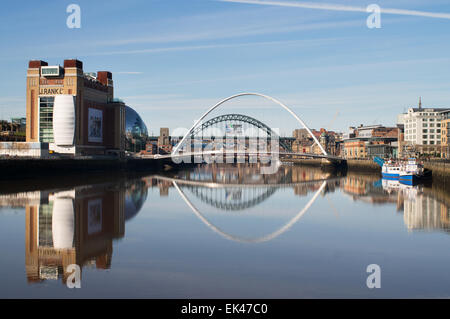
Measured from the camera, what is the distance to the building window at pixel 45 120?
232 feet

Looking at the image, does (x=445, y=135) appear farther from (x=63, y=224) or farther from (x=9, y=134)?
(x=63, y=224)

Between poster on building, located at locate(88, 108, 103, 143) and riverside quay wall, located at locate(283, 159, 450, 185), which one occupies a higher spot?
poster on building, located at locate(88, 108, 103, 143)

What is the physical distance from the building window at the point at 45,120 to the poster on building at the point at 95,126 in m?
6.41

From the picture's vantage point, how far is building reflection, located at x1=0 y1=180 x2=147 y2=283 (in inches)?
591

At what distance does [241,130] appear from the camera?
111m

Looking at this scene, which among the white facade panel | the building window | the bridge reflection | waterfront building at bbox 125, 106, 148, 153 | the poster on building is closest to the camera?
the bridge reflection

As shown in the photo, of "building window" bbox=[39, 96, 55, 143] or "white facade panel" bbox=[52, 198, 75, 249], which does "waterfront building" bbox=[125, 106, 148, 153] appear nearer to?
"building window" bbox=[39, 96, 55, 143]

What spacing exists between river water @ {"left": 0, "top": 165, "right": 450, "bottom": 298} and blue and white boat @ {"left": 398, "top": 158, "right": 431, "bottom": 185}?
62.8ft

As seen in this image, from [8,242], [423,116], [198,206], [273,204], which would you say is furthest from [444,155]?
[8,242]

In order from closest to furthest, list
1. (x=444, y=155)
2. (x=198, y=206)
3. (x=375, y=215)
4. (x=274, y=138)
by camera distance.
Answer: (x=375, y=215)
(x=198, y=206)
(x=444, y=155)
(x=274, y=138)

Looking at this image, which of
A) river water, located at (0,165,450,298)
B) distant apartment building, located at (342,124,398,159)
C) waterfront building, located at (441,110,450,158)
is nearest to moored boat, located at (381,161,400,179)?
river water, located at (0,165,450,298)

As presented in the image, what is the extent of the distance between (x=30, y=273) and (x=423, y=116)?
98.2 metres

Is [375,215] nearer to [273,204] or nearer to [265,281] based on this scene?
[273,204]

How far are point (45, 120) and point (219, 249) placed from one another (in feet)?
199
